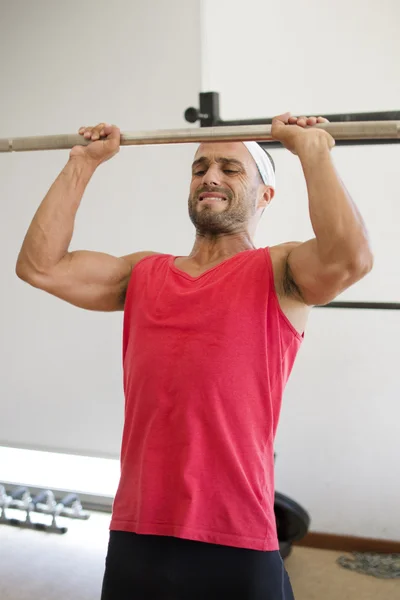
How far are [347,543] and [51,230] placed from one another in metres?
2.47

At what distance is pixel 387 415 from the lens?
345cm

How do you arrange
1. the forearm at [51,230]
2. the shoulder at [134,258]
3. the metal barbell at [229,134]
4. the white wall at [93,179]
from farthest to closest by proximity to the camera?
the white wall at [93,179], the shoulder at [134,258], the forearm at [51,230], the metal barbell at [229,134]

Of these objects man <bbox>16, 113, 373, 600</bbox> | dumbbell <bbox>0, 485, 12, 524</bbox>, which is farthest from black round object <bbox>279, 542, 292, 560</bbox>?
man <bbox>16, 113, 373, 600</bbox>

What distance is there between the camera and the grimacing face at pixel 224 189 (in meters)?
1.83

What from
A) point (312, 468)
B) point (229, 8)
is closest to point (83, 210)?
point (229, 8)

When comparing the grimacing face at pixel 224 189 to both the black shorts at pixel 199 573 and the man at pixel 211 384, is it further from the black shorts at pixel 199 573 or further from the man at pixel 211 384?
the black shorts at pixel 199 573

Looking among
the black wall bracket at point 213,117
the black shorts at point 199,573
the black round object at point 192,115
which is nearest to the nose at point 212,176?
the black shorts at point 199,573

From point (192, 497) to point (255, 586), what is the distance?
218 millimetres

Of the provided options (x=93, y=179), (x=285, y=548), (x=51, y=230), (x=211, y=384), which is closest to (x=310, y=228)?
(x=93, y=179)

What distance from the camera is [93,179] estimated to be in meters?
4.02

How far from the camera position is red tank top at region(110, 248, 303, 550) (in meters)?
1.55

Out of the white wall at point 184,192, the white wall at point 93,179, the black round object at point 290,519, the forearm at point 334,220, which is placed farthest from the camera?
the white wall at point 93,179

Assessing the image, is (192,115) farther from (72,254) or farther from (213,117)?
(72,254)

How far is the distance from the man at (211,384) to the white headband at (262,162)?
0.80 ft
